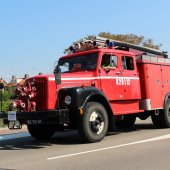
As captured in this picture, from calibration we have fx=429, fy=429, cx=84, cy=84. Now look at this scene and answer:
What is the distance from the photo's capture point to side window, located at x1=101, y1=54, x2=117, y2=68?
1261cm

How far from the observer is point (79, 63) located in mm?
12898

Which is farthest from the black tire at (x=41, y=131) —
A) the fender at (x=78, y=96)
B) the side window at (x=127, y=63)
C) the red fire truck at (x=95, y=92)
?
the side window at (x=127, y=63)

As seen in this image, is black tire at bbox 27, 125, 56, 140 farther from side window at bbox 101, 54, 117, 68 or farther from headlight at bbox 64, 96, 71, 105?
side window at bbox 101, 54, 117, 68

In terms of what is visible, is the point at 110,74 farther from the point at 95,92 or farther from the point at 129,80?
the point at 95,92

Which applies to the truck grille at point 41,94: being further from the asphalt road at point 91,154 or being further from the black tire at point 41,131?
the black tire at point 41,131

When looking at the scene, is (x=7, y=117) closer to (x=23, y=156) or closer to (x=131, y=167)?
(x=23, y=156)

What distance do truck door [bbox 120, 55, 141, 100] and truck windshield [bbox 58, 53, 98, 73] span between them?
3.32ft

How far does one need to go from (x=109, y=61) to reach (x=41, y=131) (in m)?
2.94

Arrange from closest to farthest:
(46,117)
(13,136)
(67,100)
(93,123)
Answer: (46,117) → (67,100) → (93,123) → (13,136)

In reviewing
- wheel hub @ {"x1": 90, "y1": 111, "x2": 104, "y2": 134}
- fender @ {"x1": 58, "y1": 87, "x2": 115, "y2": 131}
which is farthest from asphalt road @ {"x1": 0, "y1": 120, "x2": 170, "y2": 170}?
fender @ {"x1": 58, "y1": 87, "x2": 115, "y2": 131}

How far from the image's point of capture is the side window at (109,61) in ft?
41.4

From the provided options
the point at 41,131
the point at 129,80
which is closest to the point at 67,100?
the point at 41,131

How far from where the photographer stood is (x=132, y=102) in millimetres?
13477

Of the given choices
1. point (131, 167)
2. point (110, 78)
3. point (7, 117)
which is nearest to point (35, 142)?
point (7, 117)
